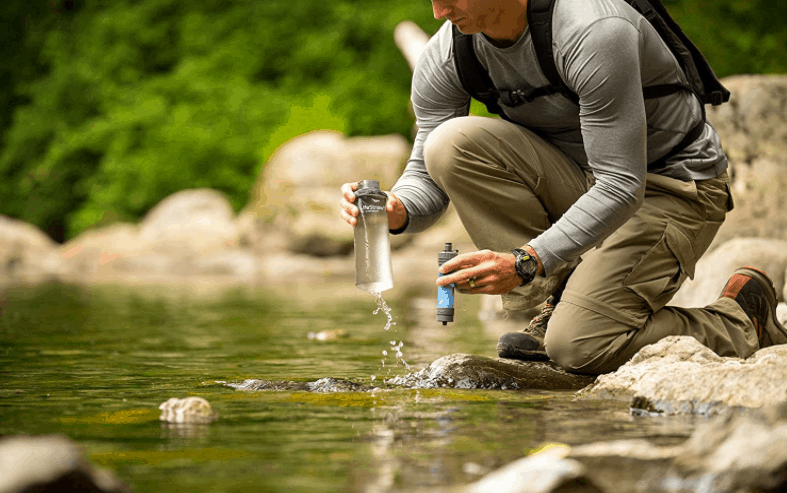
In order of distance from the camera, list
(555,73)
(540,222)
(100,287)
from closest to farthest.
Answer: (555,73) < (540,222) < (100,287)

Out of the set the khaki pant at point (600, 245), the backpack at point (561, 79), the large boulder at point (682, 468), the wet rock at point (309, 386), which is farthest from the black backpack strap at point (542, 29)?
the large boulder at point (682, 468)

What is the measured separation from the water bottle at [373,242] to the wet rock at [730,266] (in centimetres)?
242

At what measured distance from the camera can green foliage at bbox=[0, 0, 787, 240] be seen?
22.2 meters

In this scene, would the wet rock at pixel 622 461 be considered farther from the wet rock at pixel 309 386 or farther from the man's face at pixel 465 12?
the man's face at pixel 465 12

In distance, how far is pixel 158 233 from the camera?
18516 mm

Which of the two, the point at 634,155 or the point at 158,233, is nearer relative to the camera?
the point at 634,155

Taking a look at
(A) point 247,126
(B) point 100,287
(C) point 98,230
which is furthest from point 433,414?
(A) point 247,126

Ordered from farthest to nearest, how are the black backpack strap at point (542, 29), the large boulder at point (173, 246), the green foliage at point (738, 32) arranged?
the large boulder at point (173, 246) < the green foliage at point (738, 32) < the black backpack strap at point (542, 29)

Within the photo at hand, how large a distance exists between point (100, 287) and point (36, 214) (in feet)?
43.0

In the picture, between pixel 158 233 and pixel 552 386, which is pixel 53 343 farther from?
pixel 158 233

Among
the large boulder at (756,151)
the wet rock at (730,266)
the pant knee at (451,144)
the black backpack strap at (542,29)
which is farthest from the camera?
the large boulder at (756,151)

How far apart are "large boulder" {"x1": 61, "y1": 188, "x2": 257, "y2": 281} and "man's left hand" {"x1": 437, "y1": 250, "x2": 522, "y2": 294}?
41.8 feet

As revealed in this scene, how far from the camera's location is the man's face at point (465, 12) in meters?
3.05

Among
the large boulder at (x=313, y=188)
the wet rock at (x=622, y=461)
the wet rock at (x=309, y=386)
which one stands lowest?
the wet rock at (x=622, y=461)
